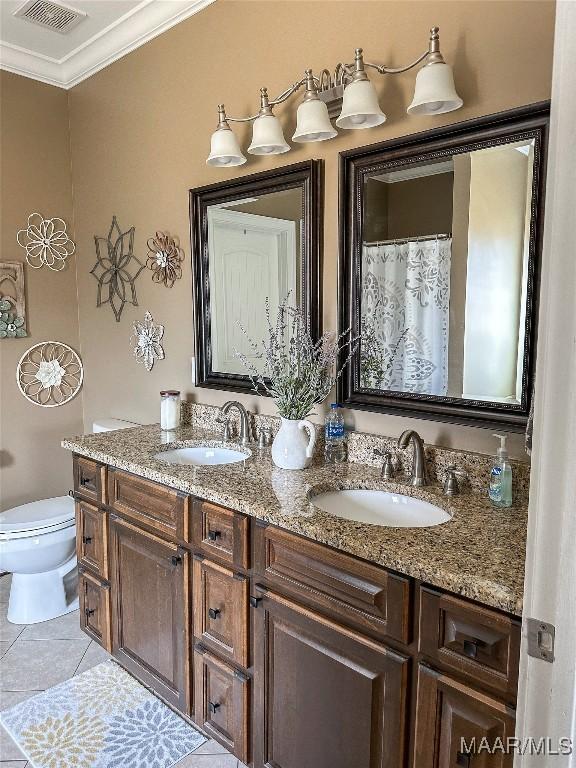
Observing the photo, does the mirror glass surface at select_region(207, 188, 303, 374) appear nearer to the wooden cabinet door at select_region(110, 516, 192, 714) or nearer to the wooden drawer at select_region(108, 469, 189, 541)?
the wooden drawer at select_region(108, 469, 189, 541)

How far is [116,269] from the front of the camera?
2.98 m

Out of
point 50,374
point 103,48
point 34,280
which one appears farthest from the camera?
point 50,374

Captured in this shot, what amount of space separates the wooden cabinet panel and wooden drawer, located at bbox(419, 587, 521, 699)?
0.04m

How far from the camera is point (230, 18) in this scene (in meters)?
2.23

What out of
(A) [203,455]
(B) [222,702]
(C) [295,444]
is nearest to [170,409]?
(A) [203,455]

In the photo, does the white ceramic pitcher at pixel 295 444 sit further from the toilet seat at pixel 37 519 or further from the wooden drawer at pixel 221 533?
the toilet seat at pixel 37 519

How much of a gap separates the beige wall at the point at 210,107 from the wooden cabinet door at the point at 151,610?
0.73m

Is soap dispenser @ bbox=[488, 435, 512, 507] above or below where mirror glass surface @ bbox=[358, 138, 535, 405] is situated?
below

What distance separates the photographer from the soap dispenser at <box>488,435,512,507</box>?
4.84 feet

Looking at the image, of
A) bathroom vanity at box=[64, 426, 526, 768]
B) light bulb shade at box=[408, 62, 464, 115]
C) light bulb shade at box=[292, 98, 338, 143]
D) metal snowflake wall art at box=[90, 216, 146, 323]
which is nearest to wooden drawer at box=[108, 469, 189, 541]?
bathroom vanity at box=[64, 426, 526, 768]

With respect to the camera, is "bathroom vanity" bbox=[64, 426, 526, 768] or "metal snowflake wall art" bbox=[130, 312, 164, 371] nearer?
"bathroom vanity" bbox=[64, 426, 526, 768]

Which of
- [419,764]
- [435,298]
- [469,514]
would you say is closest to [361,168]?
[435,298]

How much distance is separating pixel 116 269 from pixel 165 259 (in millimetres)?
489

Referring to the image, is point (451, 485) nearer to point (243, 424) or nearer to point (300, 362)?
point (300, 362)
